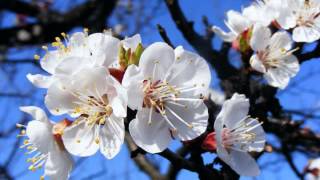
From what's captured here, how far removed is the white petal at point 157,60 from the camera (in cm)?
95

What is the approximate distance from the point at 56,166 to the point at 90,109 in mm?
134

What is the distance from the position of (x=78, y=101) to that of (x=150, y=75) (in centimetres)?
16

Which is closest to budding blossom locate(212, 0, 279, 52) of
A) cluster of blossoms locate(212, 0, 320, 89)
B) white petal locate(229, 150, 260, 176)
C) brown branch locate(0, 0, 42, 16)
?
cluster of blossoms locate(212, 0, 320, 89)

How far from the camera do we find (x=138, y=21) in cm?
438

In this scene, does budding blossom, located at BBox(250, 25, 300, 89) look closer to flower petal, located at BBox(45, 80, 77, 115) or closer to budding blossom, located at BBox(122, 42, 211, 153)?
budding blossom, located at BBox(122, 42, 211, 153)

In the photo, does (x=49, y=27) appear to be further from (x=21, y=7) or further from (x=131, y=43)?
(x=131, y=43)

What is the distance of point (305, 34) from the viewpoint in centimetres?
136

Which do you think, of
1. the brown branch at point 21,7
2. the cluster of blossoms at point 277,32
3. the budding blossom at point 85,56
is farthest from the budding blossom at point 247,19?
the brown branch at point 21,7

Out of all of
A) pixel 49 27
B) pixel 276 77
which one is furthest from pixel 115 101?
pixel 49 27

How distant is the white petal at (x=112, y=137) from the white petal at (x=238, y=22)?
0.64 m

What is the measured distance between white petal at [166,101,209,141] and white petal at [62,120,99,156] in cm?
17

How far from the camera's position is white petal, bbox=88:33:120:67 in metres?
0.92

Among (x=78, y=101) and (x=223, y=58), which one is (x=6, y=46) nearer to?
(x=223, y=58)

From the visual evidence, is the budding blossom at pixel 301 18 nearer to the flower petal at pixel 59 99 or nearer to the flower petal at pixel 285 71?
the flower petal at pixel 285 71
